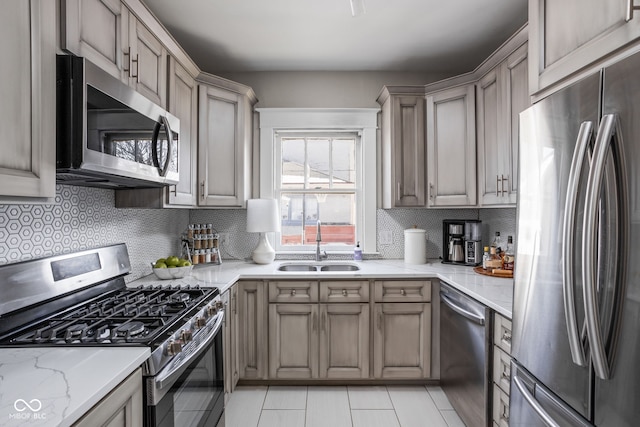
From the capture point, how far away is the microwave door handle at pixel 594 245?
2.94ft

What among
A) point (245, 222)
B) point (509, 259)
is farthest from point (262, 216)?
point (509, 259)

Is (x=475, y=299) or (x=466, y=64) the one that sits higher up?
(x=466, y=64)

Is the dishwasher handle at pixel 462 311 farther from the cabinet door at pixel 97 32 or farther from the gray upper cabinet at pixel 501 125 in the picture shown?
the cabinet door at pixel 97 32

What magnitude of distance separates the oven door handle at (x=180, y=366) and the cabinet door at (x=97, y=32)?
120 centimetres

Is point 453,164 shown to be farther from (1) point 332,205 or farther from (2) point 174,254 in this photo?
(2) point 174,254

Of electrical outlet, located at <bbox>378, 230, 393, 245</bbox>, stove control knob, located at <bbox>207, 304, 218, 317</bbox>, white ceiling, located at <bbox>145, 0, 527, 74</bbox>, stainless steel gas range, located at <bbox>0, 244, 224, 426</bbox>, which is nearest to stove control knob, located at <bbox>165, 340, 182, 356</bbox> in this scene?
stainless steel gas range, located at <bbox>0, 244, 224, 426</bbox>

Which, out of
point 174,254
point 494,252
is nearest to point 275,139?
point 174,254

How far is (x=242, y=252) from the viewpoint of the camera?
3.28 metres

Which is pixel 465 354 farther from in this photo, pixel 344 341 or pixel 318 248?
pixel 318 248

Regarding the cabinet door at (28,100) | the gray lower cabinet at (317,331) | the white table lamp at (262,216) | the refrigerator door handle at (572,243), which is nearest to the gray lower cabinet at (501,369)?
the refrigerator door handle at (572,243)

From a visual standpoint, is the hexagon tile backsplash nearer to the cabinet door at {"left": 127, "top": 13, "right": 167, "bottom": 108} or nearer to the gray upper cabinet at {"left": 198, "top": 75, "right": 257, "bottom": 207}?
the gray upper cabinet at {"left": 198, "top": 75, "right": 257, "bottom": 207}

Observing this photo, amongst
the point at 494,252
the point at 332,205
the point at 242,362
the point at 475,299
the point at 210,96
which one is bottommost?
the point at 242,362

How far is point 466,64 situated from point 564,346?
2726 millimetres

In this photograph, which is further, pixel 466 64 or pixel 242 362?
pixel 466 64
